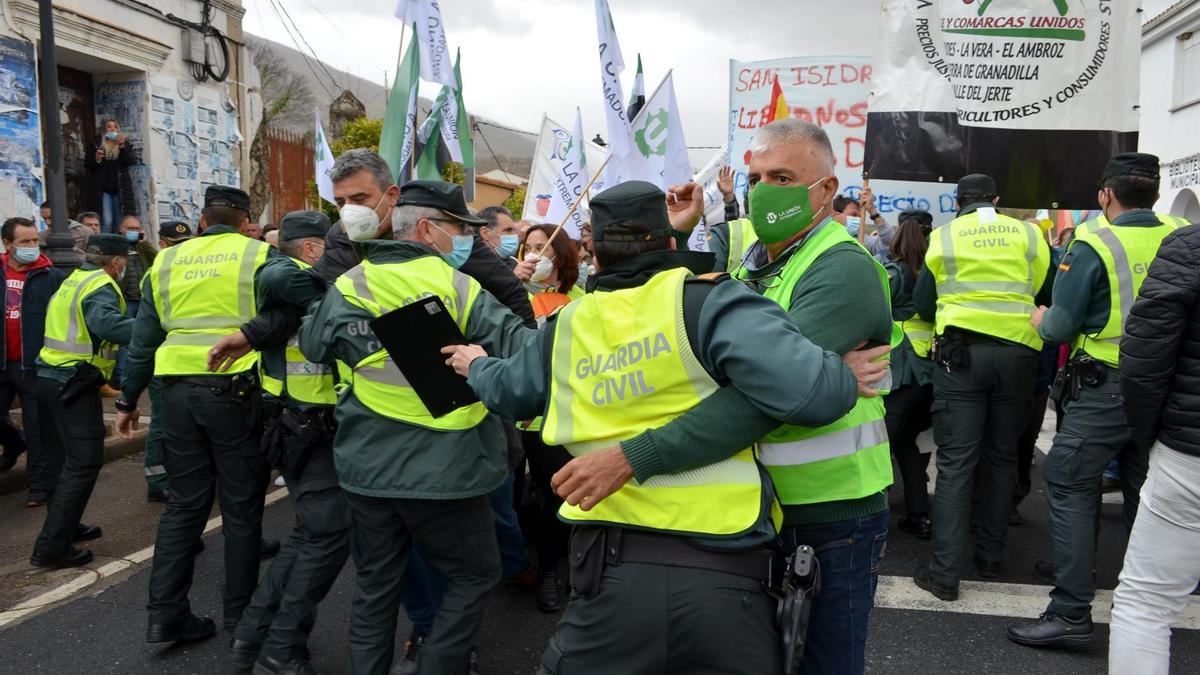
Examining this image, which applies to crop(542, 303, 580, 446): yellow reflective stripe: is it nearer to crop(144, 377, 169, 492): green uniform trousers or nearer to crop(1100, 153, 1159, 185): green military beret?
crop(1100, 153, 1159, 185): green military beret

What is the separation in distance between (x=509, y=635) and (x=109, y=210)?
34.7ft

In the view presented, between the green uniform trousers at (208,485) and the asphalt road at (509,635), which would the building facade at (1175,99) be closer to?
the asphalt road at (509,635)

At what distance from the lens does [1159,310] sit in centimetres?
281

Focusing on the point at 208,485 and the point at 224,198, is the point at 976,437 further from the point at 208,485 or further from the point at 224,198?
the point at 224,198

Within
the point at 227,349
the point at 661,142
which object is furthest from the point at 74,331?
the point at 661,142

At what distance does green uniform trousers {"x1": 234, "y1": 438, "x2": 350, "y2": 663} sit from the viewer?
11.1 ft

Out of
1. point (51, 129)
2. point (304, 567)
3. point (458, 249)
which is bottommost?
point (304, 567)

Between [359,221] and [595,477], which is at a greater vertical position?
[359,221]

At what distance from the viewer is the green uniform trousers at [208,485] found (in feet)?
12.5

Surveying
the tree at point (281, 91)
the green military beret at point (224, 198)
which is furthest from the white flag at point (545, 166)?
the tree at point (281, 91)

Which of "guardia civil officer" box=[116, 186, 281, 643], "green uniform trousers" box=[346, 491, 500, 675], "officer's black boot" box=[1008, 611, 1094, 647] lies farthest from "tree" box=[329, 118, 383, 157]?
"officer's black boot" box=[1008, 611, 1094, 647]

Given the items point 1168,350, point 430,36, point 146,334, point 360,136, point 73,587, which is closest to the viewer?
point 1168,350

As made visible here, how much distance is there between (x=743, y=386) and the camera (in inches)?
72.7

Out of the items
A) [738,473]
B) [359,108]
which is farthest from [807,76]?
[359,108]
